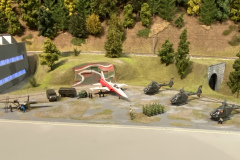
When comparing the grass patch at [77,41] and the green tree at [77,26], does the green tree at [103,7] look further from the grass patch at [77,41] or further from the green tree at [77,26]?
the grass patch at [77,41]

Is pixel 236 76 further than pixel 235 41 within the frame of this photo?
No

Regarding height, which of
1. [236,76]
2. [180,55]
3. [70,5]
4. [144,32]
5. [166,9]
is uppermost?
[70,5]

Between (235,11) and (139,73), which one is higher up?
(235,11)

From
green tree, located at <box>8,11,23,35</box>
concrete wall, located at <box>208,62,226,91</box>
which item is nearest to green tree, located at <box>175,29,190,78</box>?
concrete wall, located at <box>208,62,226,91</box>

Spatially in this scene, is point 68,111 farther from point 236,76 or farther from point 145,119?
point 236,76

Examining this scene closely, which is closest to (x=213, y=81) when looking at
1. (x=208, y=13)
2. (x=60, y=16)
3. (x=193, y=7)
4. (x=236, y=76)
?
(x=236, y=76)
